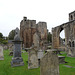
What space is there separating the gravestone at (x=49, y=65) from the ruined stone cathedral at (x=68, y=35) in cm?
1030

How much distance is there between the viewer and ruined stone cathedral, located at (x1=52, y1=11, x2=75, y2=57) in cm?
1343

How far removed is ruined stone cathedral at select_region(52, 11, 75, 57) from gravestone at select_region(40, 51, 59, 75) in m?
10.3

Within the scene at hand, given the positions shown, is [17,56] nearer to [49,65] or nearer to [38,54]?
[38,54]

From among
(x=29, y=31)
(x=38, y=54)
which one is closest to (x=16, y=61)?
(x=38, y=54)

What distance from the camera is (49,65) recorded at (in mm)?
3311

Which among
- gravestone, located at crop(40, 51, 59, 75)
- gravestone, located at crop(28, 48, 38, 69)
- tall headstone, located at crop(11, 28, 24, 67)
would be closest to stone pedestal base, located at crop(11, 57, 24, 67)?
tall headstone, located at crop(11, 28, 24, 67)

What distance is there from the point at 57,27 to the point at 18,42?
13.4 meters

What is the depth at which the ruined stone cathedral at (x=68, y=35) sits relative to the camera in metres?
13.4

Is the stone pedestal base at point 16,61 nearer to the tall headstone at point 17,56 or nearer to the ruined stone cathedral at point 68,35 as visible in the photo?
the tall headstone at point 17,56

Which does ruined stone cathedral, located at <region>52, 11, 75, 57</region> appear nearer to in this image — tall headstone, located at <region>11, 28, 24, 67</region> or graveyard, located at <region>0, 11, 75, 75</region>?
graveyard, located at <region>0, 11, 75, 75</region>

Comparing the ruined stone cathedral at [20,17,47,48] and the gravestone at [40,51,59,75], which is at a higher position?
the ruined stone cathedral at [20,17,47,48]

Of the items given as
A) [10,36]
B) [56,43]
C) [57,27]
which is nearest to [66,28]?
[57,27]

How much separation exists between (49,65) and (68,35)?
14274mm

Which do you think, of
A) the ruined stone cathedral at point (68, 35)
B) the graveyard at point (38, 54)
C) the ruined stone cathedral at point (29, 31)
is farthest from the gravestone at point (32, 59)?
the ruined stone cathedral at point (29, 31)
